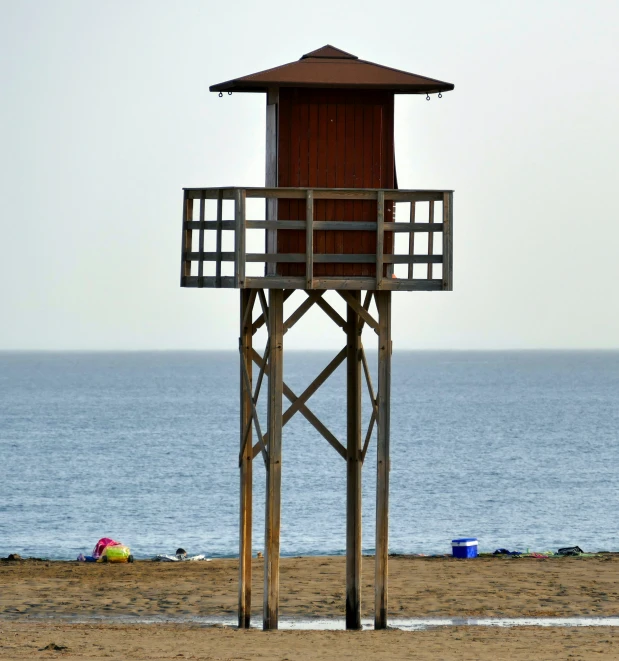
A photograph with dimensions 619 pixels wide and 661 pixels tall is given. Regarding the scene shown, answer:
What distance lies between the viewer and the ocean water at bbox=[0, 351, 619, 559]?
127 feet

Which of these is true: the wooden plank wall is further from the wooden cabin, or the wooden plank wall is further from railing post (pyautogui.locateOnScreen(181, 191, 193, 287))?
railing post (pyautogui.locateOnScreen(181, 191, 193, 287))

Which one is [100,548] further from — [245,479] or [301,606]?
[245,479]

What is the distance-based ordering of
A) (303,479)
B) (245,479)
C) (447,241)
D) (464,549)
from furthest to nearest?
1. (303,479)
2. (464,549)
3. (245,479)
4. (447,241)

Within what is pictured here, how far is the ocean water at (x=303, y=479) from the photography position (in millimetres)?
38562

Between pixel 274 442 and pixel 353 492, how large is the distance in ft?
5.40

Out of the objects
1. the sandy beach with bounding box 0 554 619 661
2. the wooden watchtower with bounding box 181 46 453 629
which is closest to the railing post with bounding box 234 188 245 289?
the wooden watchtower with bounding box 181 46 453 629

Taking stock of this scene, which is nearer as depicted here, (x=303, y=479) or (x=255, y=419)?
(x=255, y=419)

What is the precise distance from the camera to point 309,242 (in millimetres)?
15727

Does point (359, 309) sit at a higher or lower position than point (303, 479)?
higher

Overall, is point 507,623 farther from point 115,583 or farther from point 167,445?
point 167,445

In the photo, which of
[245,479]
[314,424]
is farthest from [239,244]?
[245,479]

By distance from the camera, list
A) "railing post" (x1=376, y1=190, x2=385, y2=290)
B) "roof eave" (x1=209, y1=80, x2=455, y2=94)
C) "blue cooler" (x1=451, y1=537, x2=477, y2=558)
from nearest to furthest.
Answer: "railing post" (x1=376, y1=190, x2=385, y2=290), "roof eave" (x1=209, y1=80, x2=455, y2=94), "blue cooler" (x1=451, y1=537, x2=477, y2=558)

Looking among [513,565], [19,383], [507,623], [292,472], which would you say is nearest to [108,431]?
[292,472]

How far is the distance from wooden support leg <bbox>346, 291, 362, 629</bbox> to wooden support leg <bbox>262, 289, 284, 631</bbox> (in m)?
1.28
